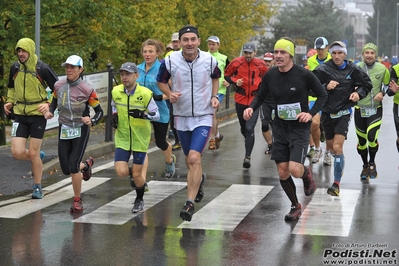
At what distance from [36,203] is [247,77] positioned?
511cm

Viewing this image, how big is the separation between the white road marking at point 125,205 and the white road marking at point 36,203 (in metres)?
0.71

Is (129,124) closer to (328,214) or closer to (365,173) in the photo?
(328,214)

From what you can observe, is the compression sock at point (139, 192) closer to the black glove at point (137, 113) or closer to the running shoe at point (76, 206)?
the running shoe at point (76, 206)

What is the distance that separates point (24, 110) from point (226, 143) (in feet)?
23.8

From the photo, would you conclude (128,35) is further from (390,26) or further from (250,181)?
(390,26)

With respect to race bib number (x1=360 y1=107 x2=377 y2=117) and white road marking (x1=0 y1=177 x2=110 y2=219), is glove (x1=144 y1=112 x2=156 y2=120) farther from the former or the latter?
race bib number (x1=360 y1=107 x2=377 y2=117)

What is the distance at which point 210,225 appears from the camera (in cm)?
890

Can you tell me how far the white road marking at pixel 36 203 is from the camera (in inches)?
378

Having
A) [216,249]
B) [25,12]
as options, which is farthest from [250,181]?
[25,12]

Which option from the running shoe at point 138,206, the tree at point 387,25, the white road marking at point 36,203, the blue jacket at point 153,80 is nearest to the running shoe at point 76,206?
the white road marking at point 36,203

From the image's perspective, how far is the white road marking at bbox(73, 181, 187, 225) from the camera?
364 inches

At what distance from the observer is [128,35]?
2419 centimetres

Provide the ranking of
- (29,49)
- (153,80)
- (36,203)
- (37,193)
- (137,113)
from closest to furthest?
(137,113), (36,203), (29,49), (37,193), (153,80)

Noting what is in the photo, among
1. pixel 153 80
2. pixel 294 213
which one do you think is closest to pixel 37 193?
pixel 153 80
